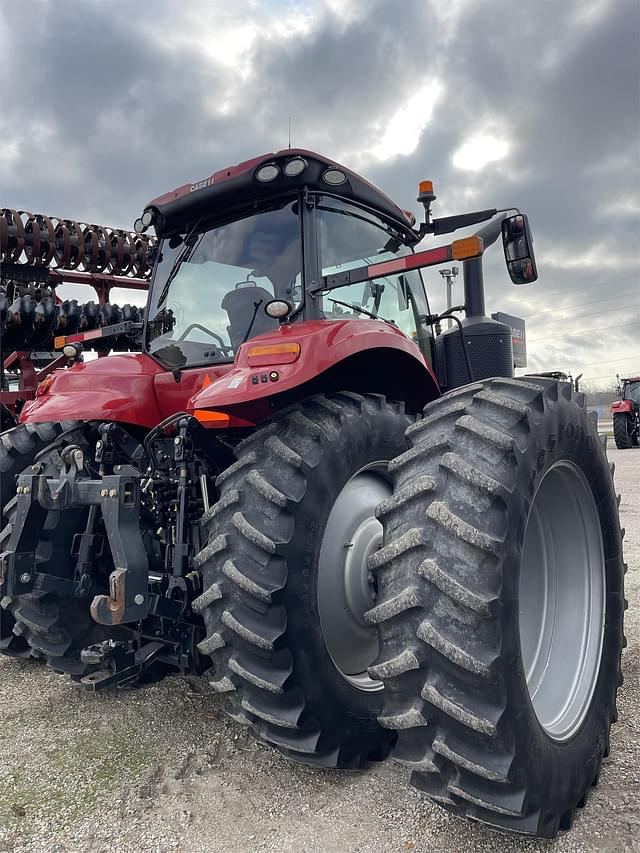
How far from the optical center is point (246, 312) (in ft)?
10.1

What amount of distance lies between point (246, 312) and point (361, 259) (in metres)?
0.70

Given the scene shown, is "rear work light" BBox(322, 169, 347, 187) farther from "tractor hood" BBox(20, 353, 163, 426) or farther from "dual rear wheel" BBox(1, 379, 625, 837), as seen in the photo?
"tractor hood" BBox(20, 353, 163, 426)

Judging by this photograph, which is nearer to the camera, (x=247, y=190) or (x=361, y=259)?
(x=247, y=190)

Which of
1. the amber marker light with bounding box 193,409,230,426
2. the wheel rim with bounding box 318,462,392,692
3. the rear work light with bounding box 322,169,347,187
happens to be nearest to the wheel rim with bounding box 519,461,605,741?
the wheel rim with bounding box 318,462,392,692

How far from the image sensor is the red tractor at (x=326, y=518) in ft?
5.72

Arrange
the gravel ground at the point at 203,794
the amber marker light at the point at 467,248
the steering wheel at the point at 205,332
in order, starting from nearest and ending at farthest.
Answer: the gravel ground at the point at 203,794 → the amber marker light at the point at 467,248 → the steering wheel at the point at 205,332

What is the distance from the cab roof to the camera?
114 inches

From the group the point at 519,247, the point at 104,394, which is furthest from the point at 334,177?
the point at 104,394

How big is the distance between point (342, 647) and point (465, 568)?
983 millimetres

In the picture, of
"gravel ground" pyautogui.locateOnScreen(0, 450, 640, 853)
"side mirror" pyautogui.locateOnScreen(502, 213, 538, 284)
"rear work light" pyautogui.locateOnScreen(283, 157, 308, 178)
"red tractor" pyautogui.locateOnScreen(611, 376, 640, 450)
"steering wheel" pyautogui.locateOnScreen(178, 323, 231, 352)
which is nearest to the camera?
"gravel ground" pyautogui.locateOnScreen(0, 450, 640, 853)

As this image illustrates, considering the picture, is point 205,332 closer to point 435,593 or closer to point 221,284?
point 221,284

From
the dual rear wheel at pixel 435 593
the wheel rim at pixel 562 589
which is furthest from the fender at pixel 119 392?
the wheel rim at pixel 562 589

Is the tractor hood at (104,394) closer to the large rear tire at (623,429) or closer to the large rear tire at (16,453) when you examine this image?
the large rear tire at (16,453)

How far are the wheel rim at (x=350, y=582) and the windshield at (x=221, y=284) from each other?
963 millimetres
